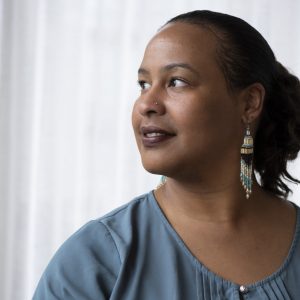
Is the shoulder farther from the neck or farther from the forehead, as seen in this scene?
the forehead

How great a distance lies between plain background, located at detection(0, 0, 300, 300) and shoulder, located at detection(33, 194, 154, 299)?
2.90 ft

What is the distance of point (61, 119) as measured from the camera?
2055mm

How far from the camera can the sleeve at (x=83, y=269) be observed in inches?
43.8

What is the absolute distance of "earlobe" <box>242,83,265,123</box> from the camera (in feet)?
4.30

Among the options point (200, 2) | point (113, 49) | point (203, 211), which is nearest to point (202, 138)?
point (203, 211)

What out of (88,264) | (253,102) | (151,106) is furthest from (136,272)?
(253,102)

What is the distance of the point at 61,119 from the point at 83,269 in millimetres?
1024

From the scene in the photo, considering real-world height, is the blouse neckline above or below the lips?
below

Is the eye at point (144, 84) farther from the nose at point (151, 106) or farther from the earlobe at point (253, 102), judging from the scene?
the earlobe at point (253, 102)

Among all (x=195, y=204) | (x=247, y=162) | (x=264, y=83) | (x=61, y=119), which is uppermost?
(x=264, y=83)

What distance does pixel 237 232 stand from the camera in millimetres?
1280

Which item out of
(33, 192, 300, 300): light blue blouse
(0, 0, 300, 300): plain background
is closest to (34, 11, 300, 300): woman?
(33, 192, 300, 300): light blue blouse

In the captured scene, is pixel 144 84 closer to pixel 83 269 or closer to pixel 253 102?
pixel 253 102

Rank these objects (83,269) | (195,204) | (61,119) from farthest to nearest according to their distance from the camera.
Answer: (61,119) → (195,204) → (83,269)
